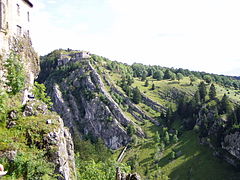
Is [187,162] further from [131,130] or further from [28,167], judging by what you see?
[28,167]

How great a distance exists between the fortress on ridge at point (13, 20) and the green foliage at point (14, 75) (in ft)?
7.39

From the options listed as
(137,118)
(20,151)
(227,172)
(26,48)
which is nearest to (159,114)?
(137,118)

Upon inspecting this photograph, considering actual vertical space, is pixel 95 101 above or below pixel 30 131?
below

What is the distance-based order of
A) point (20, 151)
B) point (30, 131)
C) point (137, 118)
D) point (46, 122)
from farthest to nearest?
point (137, 118)
point (46, 122)
point (30, 131)
point (20, 151)

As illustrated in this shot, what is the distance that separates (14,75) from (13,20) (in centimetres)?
933

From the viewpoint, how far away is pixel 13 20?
37594 millimetres

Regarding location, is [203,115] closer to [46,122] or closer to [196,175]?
[196,175]

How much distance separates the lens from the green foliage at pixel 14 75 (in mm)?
34228

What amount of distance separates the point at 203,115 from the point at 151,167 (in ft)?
162

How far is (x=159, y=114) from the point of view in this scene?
618 feet

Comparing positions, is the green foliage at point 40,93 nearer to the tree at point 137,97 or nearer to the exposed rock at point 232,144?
the exposed rock at point 232,144

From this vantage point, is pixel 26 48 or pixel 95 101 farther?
pixel 95 101

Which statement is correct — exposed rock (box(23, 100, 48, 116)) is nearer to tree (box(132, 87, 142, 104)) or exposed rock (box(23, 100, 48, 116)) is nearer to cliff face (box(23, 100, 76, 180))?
cliff face (box(23, 100, 76, 180))

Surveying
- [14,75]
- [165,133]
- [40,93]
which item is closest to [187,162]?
[165,133]
